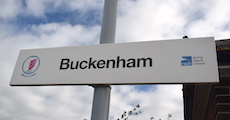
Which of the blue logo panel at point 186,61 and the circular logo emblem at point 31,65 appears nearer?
the blue logo panel at point 186,61

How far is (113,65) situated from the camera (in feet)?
9.18

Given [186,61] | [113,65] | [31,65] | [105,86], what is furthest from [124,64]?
[31,65]

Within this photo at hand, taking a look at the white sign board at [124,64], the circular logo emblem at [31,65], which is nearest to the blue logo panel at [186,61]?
the white sign board at [124,64]

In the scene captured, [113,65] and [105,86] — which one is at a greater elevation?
[113,65]

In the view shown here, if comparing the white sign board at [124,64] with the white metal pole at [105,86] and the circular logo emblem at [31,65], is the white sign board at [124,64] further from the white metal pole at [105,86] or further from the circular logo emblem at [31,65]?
the white metal pole at [105,86]

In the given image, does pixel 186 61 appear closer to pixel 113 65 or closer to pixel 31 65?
pixel 113 65

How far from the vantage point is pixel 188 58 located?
2.63 meters

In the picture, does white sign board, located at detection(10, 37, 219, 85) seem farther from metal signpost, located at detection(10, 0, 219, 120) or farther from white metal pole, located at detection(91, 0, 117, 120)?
white metal pole, located at detection(91, 0, 117, 120)

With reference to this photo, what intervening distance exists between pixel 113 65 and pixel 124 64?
0.14 m

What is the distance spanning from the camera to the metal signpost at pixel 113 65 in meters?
2.59

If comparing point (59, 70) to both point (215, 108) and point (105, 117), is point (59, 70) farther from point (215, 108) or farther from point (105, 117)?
point (215, 108)

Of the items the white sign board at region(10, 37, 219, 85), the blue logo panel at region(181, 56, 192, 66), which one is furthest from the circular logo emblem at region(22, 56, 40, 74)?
the blue logo panel at region(181, 56, 192, 66)

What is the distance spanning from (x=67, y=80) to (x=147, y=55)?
3.45 feet

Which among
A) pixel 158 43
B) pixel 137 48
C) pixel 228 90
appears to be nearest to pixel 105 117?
pixel 137 48
